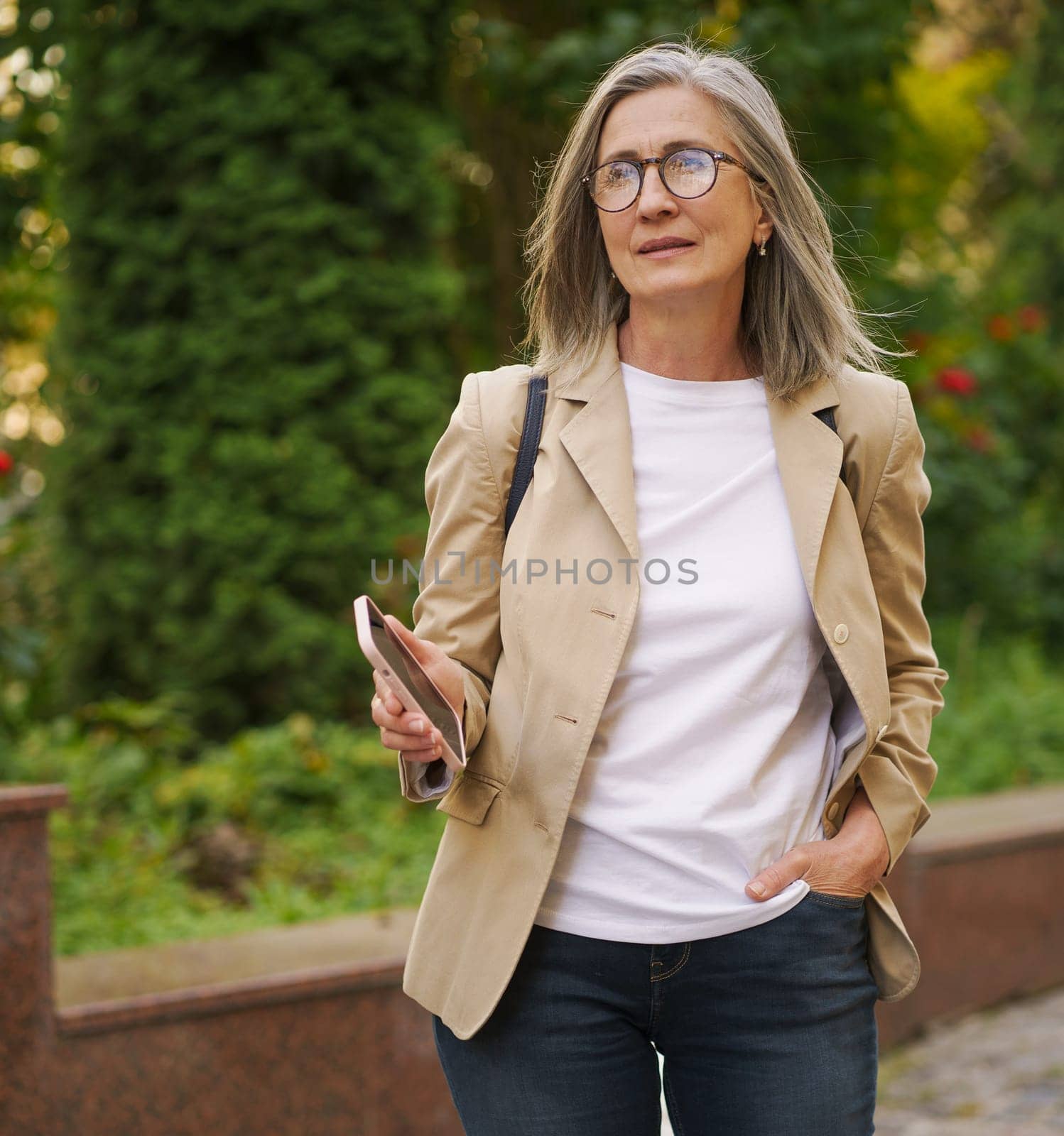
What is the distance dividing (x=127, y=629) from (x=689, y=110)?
4.72m

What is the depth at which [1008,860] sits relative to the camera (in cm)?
489

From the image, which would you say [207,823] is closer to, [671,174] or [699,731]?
[699,731]

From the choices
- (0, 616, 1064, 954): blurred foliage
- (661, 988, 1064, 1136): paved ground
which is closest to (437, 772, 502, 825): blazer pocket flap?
(661, 988, 1064, 1136): paved ground

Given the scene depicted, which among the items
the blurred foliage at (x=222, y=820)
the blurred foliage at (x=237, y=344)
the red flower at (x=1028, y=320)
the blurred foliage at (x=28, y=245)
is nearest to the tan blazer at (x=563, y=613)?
the blurred foliage at (x=222, y=820)

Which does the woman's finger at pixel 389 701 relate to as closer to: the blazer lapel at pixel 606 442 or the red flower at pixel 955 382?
the blazer lapel at pixel 606 442

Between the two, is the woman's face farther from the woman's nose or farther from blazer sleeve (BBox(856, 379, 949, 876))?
blazer sleeve (BBox(856, 379, 949, 876))

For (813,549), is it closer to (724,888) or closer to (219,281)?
(724,888)

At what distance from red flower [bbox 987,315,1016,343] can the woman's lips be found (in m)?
6.30

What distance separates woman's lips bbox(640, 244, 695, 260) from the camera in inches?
74.3

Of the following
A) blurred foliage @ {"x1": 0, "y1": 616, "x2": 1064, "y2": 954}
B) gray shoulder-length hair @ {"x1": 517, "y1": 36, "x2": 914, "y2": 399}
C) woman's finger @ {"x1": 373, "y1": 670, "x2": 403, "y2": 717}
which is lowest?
blurred foliage @ {"x1": 0, "y1": 616, "x2": 1064, "y2": 954}

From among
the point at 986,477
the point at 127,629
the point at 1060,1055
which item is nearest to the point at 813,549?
the point at 1060,1055

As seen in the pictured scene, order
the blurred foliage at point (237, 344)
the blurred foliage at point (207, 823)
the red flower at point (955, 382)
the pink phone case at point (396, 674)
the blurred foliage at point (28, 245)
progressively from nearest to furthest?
the pink phone case at point (396, 674) < the blurred foliage at point (207, 823) < the blurred foliage at point (28, 245) < the blurred foliage at point (237, 344) < the red flower at point (955, 382)

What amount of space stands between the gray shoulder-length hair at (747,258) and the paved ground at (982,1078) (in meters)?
2.33

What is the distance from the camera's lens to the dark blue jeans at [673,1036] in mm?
1779
